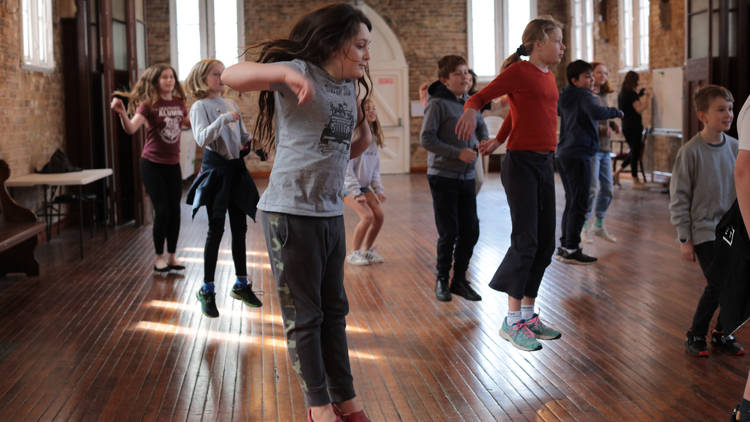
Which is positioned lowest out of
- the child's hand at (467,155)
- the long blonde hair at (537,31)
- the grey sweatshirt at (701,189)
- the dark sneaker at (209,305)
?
the dark sneaker at (209,305)

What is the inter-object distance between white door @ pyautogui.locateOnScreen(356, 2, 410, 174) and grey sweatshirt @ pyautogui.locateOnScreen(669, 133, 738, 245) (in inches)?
493

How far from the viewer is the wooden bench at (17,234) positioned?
603cm

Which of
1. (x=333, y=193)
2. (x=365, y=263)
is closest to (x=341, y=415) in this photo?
(x=333, y=193)

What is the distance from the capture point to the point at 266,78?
241cm

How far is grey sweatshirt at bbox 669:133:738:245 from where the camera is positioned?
3721mm

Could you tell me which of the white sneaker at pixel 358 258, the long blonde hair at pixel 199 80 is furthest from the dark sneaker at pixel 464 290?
the long blonde hair at pixel 199 80

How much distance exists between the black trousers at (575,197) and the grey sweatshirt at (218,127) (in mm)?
2955

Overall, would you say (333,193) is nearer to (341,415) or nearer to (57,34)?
(341,415)

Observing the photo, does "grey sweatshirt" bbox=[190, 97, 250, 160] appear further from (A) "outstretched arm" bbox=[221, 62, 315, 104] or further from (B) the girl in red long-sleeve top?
(A) "outstretched arm" bbox=[221, 62, 315, 104]

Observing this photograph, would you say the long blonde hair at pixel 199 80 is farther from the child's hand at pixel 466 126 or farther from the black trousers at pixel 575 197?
the black trousers at pixel 575 197

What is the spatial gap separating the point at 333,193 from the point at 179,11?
14.4 m

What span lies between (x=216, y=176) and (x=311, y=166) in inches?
93.5

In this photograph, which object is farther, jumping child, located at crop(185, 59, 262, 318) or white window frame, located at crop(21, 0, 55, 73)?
white window frame, located at crop(21, 0, 55, 73)

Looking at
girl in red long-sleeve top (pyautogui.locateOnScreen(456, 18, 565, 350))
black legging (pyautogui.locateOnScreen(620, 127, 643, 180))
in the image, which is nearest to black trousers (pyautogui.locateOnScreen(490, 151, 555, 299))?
girl in red long-sleeve top (pyautogui.locateOnScreen(456, 18, 565, 350))
